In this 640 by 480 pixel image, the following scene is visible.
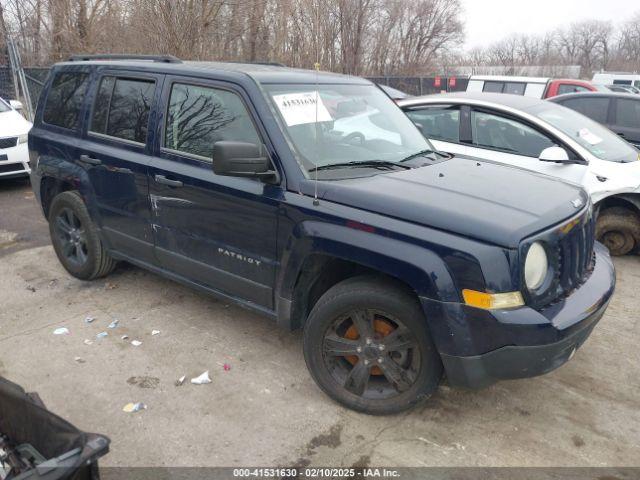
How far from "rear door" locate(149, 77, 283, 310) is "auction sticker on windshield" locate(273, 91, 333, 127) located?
196mm

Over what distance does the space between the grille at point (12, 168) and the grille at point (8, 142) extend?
281 millimetres

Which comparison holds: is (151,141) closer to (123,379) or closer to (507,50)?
(123,379)

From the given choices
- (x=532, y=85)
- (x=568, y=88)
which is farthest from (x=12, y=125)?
(x=568, y=88)

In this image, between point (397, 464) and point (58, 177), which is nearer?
point (397, 464)

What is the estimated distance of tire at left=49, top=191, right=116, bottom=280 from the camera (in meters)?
4.60

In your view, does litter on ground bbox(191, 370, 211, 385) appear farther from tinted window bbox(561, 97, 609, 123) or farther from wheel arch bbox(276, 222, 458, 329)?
tinted window bbox(561, 97, 609, 123)

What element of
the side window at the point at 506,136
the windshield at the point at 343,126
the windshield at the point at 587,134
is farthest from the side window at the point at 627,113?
the windshield at the point at 343,126

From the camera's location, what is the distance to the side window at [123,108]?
12.9 ft

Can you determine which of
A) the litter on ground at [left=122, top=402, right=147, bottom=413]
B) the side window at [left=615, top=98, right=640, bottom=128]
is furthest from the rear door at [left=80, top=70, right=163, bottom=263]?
the side window at [left=615, top=98, right=640, bottom=128]

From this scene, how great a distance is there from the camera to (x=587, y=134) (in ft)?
19.1

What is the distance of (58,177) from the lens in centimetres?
466

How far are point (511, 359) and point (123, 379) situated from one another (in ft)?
7.80

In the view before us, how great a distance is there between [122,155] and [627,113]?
7.49 metres

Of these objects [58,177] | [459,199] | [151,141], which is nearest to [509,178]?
[459,199]
